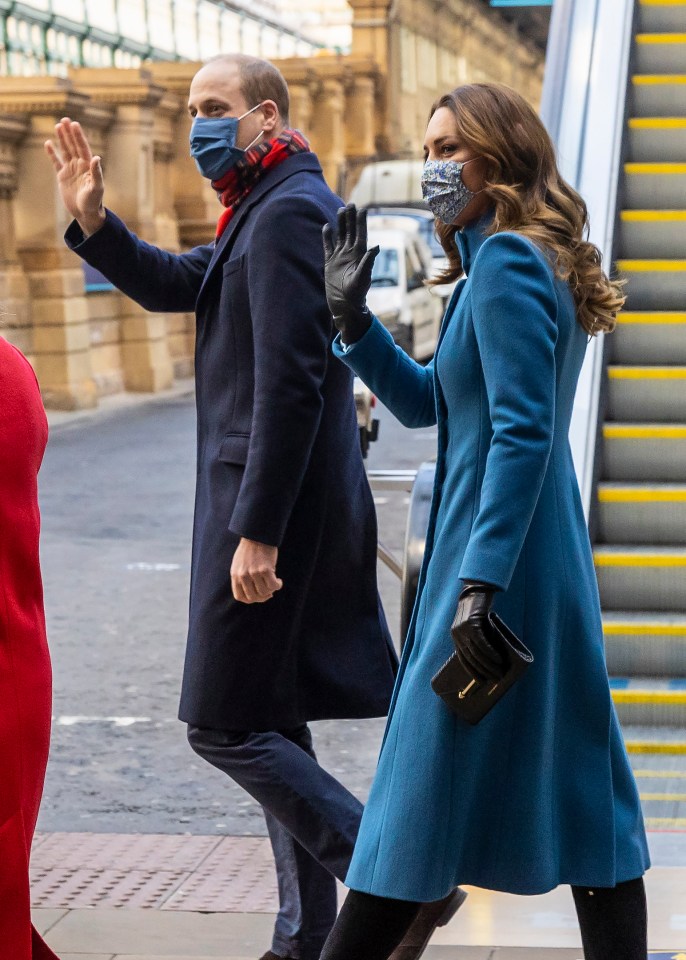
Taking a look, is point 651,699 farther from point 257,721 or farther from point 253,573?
point 253,573

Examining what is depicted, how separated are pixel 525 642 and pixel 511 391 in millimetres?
402

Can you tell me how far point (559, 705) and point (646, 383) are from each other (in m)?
3.77

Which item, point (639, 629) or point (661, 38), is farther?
point (661, 38)

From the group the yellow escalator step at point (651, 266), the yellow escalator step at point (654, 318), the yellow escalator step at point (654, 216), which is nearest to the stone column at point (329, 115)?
the yellow escalator step at point (654, 216)

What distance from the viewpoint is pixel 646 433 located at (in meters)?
6.03

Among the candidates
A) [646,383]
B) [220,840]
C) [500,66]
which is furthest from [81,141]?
[500,66]

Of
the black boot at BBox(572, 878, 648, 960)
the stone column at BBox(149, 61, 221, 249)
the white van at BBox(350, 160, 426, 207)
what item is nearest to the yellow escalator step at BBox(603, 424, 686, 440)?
the black boot at BBox(572, 878, 648, 960)

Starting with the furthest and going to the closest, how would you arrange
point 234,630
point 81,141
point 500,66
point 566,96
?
point 500,66 → point 566,96 → point 81,141 → point 234,630

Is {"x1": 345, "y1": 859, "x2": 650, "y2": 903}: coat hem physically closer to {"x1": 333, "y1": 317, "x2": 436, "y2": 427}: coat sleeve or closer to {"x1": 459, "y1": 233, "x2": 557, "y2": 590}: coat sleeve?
{"x1": 459, "y1": 233, "x2": 557, "y2": 590}: coat sleeve

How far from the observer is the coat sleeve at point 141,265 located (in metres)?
3.53

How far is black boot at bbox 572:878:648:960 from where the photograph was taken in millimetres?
2625

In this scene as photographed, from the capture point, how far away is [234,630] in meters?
3.21

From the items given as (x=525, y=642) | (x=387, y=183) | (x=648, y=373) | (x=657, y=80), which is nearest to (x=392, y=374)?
(x=525, y=642)

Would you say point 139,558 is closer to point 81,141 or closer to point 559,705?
point 81,141
